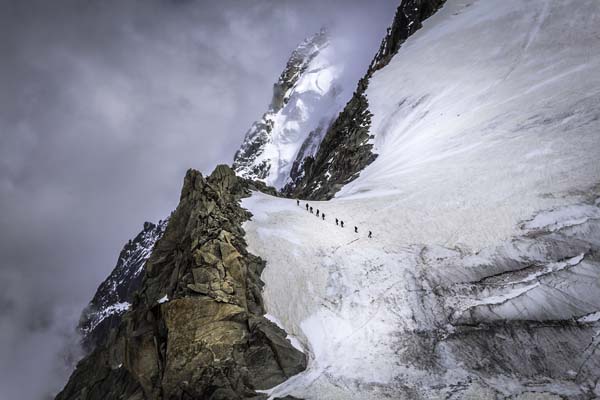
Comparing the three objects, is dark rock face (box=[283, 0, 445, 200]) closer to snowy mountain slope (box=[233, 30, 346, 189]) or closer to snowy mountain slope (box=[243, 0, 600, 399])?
snowy mountain slope (box=[243, 0, 600, 399])

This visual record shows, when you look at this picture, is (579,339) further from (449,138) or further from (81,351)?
(81,351)

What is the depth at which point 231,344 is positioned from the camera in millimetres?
20047

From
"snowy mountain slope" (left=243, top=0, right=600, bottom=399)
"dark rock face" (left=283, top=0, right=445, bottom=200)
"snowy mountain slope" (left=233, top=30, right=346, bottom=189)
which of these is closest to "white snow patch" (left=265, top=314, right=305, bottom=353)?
"snowy mountain slope" (left=243, top=0, right=600, bottom=399)

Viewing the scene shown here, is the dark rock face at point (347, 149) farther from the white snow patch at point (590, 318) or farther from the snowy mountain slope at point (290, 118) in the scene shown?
the snowy mountain slope at point (290, 118)

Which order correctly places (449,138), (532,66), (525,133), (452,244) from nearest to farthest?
(452,244)
(525,133)
(449,138)
(532,66)

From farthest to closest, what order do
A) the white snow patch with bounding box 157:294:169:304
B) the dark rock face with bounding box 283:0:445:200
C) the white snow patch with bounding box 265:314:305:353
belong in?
the dark rock face with bounding box 283:0:445:200 → the white snow patch with bounding box 157:294:169:304 → the white snow patch with bounding box 265:314:305:353

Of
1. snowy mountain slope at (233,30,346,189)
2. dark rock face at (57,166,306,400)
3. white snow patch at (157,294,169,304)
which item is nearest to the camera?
dark rock face at (57,166,306,400)

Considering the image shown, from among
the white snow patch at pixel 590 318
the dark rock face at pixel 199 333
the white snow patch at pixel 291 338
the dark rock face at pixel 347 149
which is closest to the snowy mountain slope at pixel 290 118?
the dark rock face at pixel 347 149

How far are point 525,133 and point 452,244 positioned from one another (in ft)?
60.7

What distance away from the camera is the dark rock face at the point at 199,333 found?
63.3 feet

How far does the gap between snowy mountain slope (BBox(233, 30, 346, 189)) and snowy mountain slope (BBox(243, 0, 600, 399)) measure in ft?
317

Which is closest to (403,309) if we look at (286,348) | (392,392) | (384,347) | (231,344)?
(384,347)

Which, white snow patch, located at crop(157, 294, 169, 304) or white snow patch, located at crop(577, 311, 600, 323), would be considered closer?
white snow patch, located at crop(577, 311, 600, 323)

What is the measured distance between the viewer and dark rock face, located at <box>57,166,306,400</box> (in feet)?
63.3
